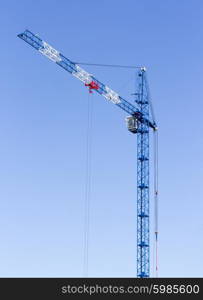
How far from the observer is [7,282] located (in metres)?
50.2

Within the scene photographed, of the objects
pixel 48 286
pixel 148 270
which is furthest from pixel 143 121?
pixel 48 286

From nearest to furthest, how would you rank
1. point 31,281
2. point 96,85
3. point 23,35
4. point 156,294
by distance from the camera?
point 156,294, point 31,281, point 23,35, point 96,85

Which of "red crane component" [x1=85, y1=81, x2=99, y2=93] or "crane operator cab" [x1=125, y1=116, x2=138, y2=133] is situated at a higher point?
"red crane component" [x1=85, y1=81, x2=99, y2=93]

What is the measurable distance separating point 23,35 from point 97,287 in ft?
276

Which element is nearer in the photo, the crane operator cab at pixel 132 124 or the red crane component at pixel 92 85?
the red crane component at pixel 92 85

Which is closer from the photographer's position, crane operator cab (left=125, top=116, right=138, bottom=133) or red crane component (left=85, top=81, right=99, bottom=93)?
red crane component (left=85, top=81, right=99, bottom=93)

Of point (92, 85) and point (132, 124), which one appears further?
point (132, 124)

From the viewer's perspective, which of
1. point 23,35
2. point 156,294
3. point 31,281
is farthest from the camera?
point 23,35

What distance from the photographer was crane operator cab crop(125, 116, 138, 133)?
447ft

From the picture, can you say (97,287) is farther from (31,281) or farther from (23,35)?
(23,35)

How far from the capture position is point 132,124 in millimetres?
136500

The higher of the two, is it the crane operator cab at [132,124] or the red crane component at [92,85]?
the red crane component at [92,85]

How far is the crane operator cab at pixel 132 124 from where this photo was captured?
447 ft

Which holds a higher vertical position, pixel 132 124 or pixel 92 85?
pixel 92 85
